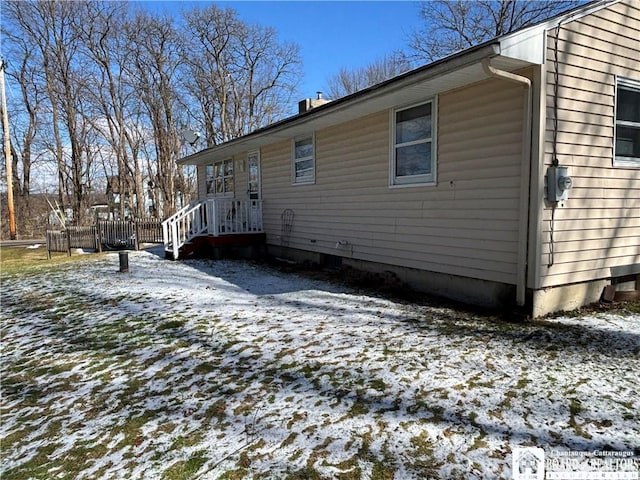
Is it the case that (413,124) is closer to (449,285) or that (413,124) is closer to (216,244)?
(449,285)

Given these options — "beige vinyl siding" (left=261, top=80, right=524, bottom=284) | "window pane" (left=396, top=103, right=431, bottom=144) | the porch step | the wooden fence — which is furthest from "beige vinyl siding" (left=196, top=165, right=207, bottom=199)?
"window pane" (left=396, top=103, right=431, bottom=144)

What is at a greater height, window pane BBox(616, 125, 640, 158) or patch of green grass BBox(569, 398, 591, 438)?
window pane BBox(616, 125, 640, 158)

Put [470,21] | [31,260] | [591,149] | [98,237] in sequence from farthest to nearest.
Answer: [470,21]
[98,237]
[31,260]
[591,149]

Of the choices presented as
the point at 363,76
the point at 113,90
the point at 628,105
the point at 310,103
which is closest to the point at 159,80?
the point at 113,90

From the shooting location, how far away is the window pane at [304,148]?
8.80 m

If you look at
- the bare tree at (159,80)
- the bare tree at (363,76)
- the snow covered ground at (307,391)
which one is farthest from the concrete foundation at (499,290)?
the bare tree at (159,80)

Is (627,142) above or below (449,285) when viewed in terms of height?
above

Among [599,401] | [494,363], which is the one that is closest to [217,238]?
[494,363]

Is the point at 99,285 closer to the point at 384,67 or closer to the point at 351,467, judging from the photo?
the point at 351,467

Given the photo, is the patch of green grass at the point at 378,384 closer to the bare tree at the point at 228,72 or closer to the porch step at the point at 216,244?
the porch step at the point at 216,244

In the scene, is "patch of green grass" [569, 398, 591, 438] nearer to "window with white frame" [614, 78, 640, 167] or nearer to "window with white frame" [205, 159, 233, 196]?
"window with white frame" [614, 78, 640, 167]

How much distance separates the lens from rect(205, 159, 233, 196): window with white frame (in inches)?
508

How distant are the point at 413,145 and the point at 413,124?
1.05ft

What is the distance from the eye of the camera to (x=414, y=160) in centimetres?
614
